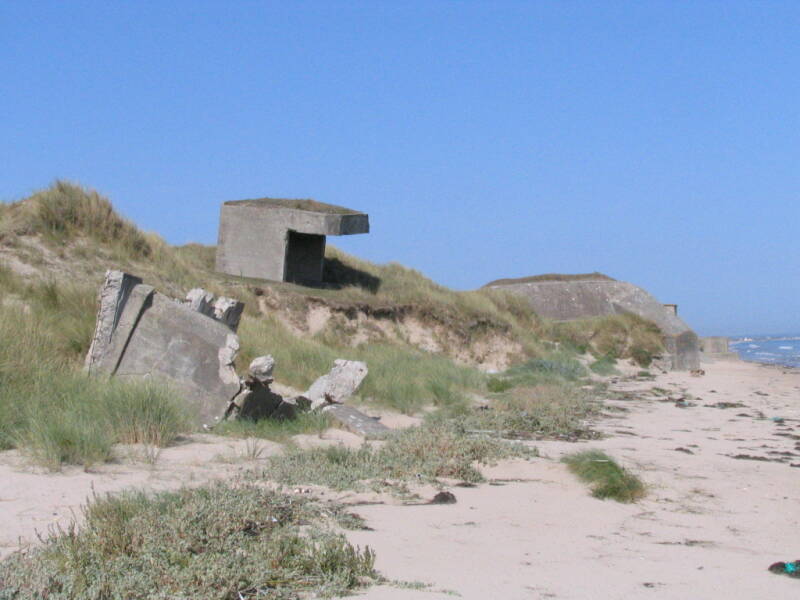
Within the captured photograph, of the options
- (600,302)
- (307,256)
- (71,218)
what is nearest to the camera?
(71,218)

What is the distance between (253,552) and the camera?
370 cm

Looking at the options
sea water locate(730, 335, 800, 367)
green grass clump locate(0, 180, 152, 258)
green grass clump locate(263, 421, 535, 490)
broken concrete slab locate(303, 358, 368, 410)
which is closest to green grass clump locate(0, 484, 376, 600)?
green grass clump locate(263, 421, 535, 490)

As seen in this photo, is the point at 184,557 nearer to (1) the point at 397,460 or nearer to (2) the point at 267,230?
(1) the point at 397,460

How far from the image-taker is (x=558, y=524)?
502 cm

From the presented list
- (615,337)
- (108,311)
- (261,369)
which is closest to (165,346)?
(108,311)

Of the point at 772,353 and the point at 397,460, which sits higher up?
the point at 772,353

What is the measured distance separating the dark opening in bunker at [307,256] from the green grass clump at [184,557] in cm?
1465

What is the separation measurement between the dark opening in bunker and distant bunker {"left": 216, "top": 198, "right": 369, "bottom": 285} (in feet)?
2.85

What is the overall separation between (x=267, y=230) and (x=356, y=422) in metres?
9.87

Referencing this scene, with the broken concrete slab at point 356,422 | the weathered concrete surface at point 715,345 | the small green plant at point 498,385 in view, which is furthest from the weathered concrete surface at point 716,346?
the broken concrete slab at point 356,422

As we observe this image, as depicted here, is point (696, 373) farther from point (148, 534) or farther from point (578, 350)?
point (148, 534)

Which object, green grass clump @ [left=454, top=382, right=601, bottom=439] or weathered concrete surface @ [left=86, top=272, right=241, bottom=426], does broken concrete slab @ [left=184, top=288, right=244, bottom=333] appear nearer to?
weathered concrete surface @ [left=86, top=272, right=241, bottom=426]

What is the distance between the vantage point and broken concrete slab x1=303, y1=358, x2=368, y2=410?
8969 mm

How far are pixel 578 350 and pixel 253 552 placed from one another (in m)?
19.2
